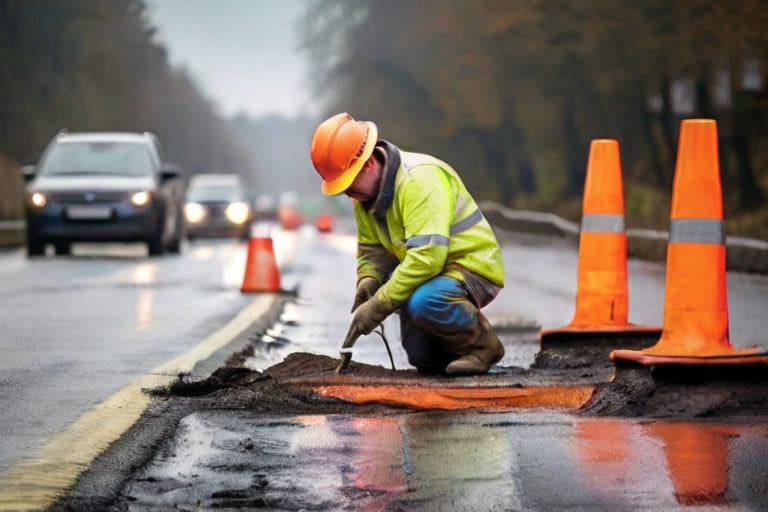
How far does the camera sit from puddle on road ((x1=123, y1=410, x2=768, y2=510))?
16.1 feet

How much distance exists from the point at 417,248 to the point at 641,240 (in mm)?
16694

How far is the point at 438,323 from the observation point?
783 centimetres

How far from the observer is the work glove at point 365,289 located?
8055 mm

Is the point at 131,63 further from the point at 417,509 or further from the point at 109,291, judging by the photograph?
the point at 417,509

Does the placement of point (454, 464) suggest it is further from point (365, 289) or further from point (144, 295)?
point (144, 295)

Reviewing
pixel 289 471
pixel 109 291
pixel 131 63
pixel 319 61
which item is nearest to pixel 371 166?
pixel 289 471

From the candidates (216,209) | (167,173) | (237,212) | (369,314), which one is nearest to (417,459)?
(369,314)

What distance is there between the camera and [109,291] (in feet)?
52.4

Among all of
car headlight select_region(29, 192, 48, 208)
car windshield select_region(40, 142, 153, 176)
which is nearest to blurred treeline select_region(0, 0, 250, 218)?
car windshield select_region(40, 142, 153, 176)

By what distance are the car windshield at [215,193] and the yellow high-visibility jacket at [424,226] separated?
3298 centimetres

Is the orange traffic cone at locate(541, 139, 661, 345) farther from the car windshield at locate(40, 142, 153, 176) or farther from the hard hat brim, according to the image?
the car windshield at locate(40, 142, 153, 176)

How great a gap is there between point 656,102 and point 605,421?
188 ft

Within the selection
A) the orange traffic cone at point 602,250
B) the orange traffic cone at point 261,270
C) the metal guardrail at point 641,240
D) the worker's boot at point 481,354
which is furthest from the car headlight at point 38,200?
the worker's boot at point 481,354

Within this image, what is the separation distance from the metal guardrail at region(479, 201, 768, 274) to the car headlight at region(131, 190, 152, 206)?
6951mm
